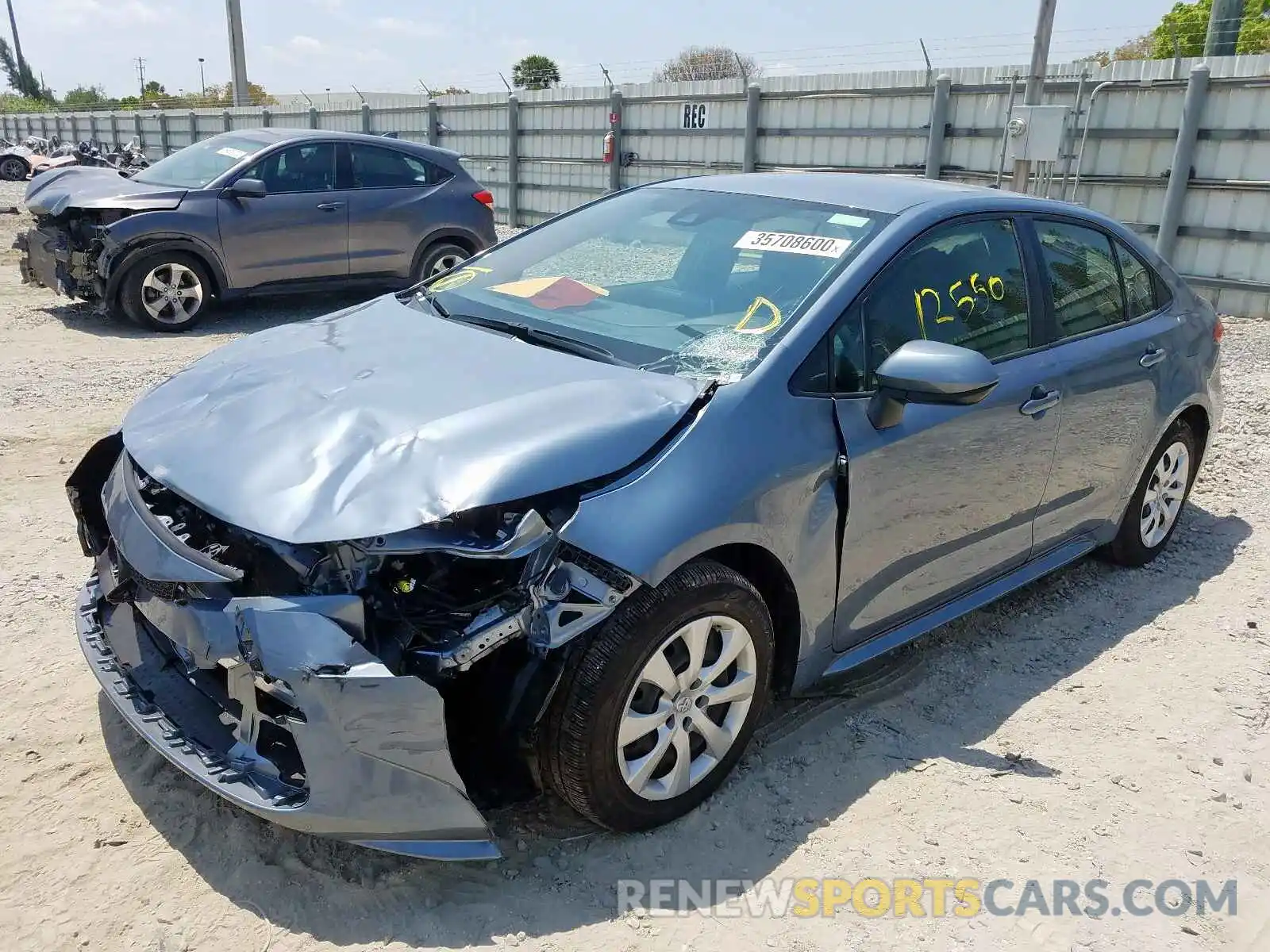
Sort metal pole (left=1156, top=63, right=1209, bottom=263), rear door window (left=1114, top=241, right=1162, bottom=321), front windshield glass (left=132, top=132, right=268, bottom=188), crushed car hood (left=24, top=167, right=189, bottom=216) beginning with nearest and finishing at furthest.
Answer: rear door window (left=1114, top=241, right=1162, bottom=321), crushed car hood (left=24, top=167, right=189, bottom=216), front windshield glass (left=132, top=132, right=268, bottom=188), metal pole (left=1156, top=63, right=1209, bottom=263)

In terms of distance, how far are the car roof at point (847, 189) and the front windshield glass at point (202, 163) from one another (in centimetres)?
631

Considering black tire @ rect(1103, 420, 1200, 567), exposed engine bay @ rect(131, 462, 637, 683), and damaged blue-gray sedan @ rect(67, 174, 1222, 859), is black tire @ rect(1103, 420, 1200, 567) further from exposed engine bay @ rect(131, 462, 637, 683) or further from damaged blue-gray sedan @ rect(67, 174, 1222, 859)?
exposed engine bay @ rect(131, 462, 637, 683)

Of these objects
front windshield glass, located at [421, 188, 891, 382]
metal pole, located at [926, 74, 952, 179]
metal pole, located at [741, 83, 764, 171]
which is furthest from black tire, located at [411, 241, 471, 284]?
front windshield glass, located at [421, 188, 891, 382]

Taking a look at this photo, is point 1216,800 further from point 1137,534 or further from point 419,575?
point 419,575

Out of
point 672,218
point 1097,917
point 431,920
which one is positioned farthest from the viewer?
point 672,218

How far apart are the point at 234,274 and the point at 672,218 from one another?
6.21 m

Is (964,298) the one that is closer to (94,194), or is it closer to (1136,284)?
(1136,284)

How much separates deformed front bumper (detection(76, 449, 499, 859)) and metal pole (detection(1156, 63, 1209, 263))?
982 centimetres

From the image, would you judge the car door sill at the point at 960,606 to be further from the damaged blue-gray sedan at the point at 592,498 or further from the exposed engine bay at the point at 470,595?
the exposed engine bay at the point at 470,595

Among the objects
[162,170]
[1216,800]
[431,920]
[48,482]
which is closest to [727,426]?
[431,920]

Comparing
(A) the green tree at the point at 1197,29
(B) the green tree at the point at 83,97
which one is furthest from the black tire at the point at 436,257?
(B) the green tree at the point at 83,97

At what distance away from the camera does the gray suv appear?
8336 mm

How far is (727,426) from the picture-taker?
269cm

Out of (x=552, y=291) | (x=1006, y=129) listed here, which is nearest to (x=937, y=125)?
(x=1006, y=129)
